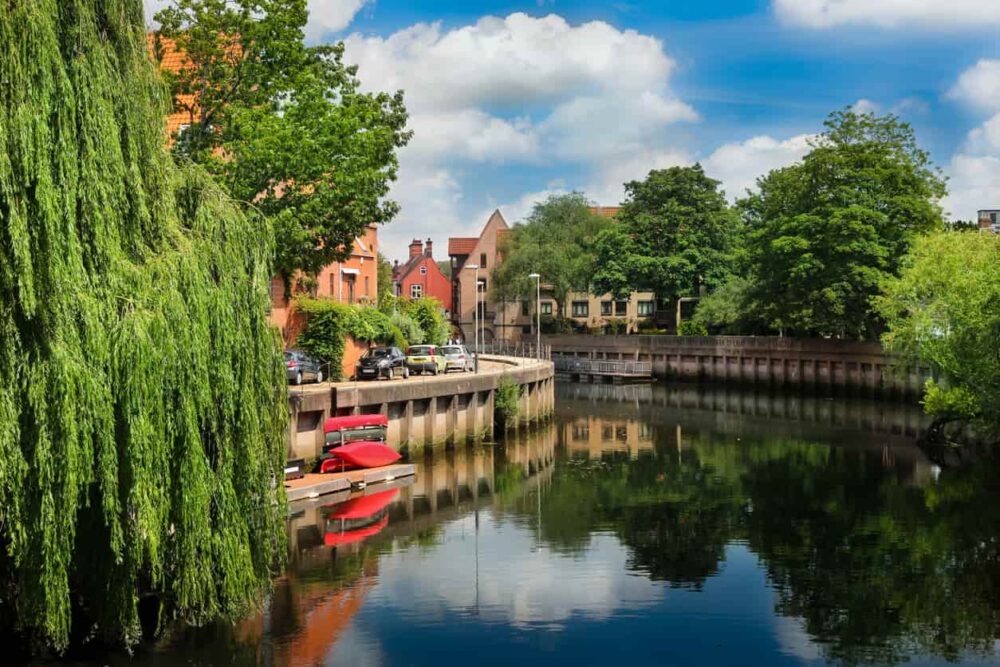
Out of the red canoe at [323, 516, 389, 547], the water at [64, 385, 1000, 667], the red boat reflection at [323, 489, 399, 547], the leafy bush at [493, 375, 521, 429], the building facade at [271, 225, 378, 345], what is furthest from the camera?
the building facade at [271, 225, 378, 345]

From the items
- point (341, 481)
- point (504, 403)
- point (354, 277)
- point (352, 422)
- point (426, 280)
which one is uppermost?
point (426, 280)

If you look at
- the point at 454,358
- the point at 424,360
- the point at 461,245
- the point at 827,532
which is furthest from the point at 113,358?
the point at 461,245

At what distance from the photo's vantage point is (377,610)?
21656mm

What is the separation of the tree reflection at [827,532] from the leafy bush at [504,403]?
6.77 meters

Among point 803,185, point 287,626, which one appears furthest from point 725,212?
point 287,626

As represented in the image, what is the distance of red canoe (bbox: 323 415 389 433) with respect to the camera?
120 feet

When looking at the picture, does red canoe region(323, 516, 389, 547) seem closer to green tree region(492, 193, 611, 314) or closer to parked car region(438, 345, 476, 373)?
parked car region(438, 345, 476, 373)

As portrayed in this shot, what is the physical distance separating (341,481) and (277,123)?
11310 mm

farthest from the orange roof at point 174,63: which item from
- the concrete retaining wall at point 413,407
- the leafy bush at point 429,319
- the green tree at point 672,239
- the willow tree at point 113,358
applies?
the green tree at point 672,239

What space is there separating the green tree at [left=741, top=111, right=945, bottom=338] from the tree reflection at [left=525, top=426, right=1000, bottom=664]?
2683cm

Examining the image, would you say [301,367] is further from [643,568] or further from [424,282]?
[424,282]

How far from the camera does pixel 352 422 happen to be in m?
37.3

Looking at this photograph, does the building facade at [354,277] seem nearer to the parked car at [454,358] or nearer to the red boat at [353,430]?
the parked car at [454,358]

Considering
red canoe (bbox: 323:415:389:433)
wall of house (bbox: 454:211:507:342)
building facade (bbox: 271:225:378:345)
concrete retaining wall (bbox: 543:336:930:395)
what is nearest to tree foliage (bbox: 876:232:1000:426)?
concrete retaining wall (bbox: 543:336:930:395)
